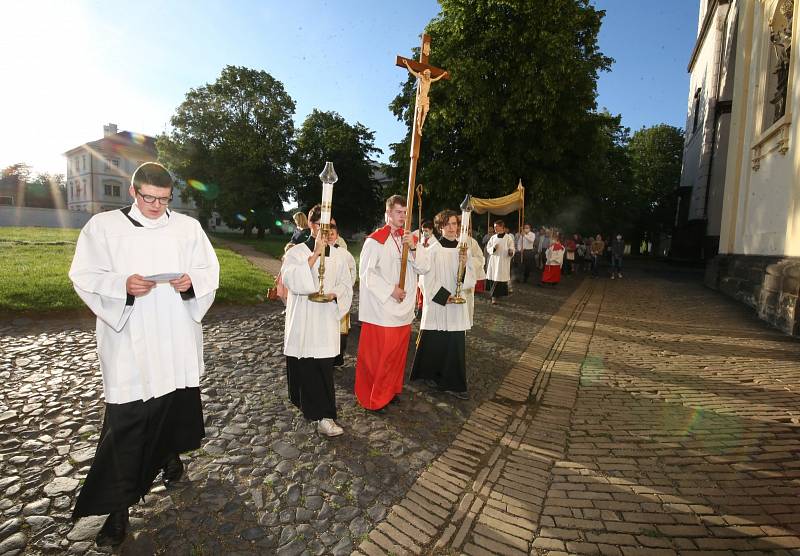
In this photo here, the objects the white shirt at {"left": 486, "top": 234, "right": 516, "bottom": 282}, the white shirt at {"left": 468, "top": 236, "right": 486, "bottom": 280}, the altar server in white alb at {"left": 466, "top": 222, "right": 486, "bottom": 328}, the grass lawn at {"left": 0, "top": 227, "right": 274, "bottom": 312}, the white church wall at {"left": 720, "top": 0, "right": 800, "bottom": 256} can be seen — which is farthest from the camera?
the white shirt at {"left": 486, "top": 234, "right": 516, "bottom": 282}

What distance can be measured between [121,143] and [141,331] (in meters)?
71.4

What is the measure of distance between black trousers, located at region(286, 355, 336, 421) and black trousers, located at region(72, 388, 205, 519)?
1.14 m

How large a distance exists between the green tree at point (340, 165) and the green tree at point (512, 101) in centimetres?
2026

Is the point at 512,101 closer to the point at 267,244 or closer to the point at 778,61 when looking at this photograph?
the point at 778,61

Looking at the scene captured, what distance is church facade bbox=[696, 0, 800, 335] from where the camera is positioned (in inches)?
372

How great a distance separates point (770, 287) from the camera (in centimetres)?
971

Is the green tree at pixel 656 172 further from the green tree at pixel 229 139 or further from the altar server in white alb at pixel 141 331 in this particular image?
the altar server in white alb at pixel 141 331

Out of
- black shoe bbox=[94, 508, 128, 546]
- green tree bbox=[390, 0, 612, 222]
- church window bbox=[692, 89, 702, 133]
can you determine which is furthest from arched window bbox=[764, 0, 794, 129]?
church window bbox=[692, 89, 702, 133]

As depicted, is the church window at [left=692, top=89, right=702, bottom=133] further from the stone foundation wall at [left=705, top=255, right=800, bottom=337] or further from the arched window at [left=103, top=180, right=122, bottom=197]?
the arched window at [left=103, top=180, right=122, bottom=197]

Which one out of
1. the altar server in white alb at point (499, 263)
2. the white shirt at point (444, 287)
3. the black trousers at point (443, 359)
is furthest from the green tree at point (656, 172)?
the black trousers at point (443, 359)

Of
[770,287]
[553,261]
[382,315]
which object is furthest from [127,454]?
[553,261]

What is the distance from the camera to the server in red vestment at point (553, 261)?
51.6 ft

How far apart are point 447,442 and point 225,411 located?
217cm

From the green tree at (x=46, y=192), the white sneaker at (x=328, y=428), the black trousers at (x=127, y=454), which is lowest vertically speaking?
the white sneaker at (x=328, y=428)
